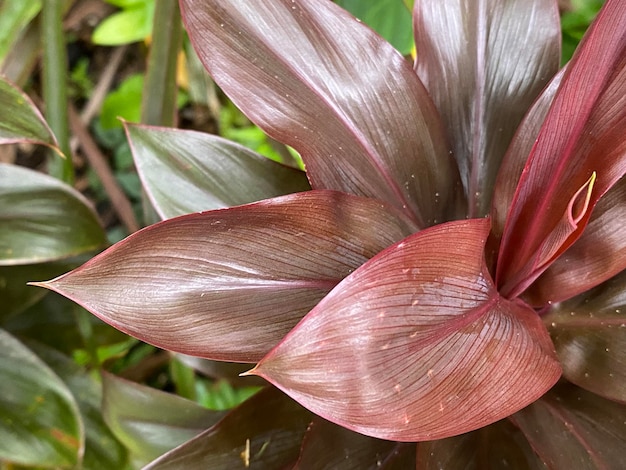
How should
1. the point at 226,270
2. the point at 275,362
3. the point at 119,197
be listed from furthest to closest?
the point at 119,197, the point at 226,270, the point at 275,362

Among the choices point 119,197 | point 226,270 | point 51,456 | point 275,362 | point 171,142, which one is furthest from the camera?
point 119,197

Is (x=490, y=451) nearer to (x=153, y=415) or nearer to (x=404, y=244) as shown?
(x=404, y=244)

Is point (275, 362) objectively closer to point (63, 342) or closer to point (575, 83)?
point (575, 83)

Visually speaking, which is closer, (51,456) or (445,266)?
(445,266)

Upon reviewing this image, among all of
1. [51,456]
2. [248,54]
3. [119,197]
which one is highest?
[248,54]

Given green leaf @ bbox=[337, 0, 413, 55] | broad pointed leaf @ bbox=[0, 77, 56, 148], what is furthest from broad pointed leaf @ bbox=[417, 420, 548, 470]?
green leaf @ bbox=[337, 0, 413, 55]

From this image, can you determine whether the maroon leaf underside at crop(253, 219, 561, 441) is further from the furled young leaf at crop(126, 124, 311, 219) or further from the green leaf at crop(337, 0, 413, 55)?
the green leaf at crop(337, 0, 413, 55)

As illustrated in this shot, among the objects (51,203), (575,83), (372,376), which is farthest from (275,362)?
(51,203)

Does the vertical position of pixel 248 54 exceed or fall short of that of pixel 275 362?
it exceeds it
